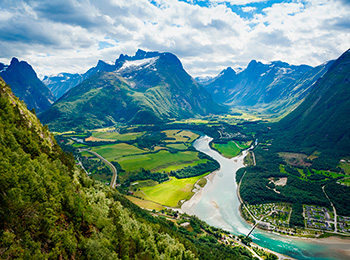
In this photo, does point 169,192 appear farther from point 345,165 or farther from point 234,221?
point 345,165

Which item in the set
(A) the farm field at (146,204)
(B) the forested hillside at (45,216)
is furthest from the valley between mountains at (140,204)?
(A) the farm field at (146,204)

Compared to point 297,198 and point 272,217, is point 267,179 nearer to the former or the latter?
point 297,198

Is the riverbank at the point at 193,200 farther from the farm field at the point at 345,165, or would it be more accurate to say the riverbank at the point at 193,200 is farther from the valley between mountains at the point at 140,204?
the farm field at the point at 345,165

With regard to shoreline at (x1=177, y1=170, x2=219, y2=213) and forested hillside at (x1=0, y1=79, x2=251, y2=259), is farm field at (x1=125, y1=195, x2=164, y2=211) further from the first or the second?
forested hillside at (x1=0, y1=79, x2=251, y2=259)

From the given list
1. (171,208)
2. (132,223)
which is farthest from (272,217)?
(132,223)

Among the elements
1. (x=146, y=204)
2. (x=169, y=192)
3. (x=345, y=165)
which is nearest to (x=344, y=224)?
(x=345, y=165)

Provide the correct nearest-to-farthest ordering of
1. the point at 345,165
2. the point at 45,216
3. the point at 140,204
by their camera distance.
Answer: the point at 45,216 → the point at 140,204 → the point at 345,165
